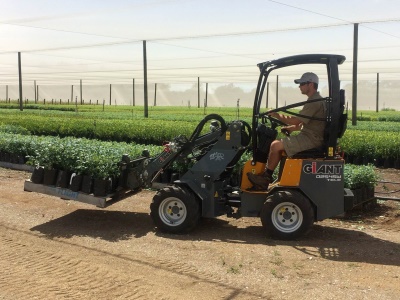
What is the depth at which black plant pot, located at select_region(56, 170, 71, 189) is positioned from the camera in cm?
842

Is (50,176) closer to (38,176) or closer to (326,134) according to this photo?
(38,176)

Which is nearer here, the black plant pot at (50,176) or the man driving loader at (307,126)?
the man driving loader at (307,126)

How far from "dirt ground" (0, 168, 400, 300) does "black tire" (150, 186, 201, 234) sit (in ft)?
0.50

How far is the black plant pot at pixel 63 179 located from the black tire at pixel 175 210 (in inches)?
66.0

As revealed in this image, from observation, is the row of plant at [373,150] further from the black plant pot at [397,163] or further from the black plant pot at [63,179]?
the black plant pot at [63,179]

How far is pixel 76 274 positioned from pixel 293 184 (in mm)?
3128

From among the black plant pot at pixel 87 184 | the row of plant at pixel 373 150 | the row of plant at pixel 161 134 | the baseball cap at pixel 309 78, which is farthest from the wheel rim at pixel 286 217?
the row of plant at pixel 161 134

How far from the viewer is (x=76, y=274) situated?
19.0 feet

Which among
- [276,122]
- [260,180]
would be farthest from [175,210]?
[276,122]

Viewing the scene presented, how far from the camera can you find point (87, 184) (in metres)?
8.23

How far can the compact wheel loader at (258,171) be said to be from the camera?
7.05 m

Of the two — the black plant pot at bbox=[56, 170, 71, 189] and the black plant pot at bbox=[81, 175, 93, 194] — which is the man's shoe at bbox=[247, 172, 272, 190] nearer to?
the black plant pot at bbox=[81, 175, 93, 194]

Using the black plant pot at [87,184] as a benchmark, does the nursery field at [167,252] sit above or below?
below

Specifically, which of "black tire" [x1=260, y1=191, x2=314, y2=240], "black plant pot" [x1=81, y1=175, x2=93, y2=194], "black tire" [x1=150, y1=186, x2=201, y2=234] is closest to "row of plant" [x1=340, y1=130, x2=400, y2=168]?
"black tire" [x1=260, y1=191, x2=314, y2=240]
